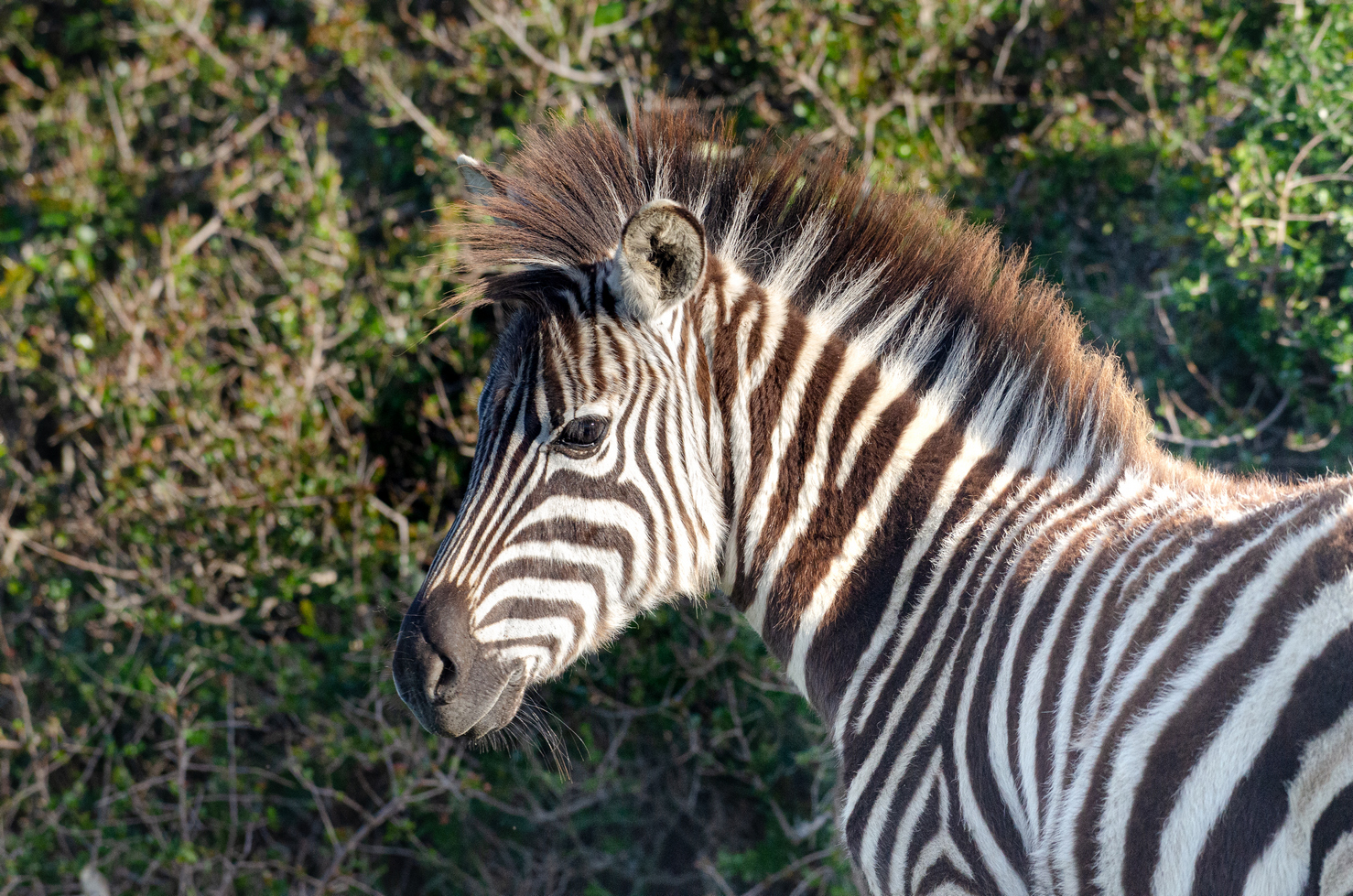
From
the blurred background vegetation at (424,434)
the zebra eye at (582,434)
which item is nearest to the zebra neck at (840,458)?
the zebra eye at (582,434)

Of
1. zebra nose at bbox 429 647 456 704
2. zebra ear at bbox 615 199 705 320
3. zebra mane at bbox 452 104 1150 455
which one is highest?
zebra mane at bbox 452 104 1150 455

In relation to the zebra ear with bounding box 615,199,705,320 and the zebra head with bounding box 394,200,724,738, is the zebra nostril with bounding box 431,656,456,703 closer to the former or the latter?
the zebra head with bounding box 394,200,724,738

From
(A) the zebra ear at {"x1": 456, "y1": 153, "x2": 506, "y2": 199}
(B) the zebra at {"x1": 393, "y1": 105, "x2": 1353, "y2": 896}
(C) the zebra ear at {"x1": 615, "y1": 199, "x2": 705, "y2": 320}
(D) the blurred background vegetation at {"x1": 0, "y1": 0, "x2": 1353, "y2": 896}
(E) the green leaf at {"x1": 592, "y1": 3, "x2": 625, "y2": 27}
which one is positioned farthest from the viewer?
(E) the green leaf at {"x1": 592, "y1": 3, "x2": 625, "y2": 27}

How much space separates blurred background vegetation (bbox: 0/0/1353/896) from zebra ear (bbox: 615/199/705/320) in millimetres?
2267

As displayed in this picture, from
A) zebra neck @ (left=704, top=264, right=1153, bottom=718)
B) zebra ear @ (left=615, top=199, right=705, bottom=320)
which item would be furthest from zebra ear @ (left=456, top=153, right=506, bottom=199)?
zebra neck @ (left=704, top=264, right=1153, bottom=718)

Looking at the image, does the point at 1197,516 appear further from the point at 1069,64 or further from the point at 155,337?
the point at 155,337

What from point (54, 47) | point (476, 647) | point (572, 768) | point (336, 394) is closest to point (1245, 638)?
point (476, 647)

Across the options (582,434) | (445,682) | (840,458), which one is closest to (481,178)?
(582,434)

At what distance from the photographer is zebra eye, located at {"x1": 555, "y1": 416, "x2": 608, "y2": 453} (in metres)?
2.43

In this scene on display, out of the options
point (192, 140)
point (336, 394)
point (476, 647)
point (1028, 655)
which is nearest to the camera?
point (1028, 655)

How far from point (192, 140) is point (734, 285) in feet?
18.1

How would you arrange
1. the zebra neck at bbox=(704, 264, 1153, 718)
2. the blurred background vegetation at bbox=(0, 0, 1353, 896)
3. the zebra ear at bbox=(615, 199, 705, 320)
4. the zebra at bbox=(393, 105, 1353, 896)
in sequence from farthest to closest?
the blurred background vegetation at bbox=(0, 0, 1353, 896), the zebra neck at bbox=(704, 264, 1153, 718), the zebra ear at bbox=(615, 199, 705, 320), the zebra at bbox=(393, 105, 1353, 896)

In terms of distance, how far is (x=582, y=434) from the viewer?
2.44m

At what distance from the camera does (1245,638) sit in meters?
1.82
